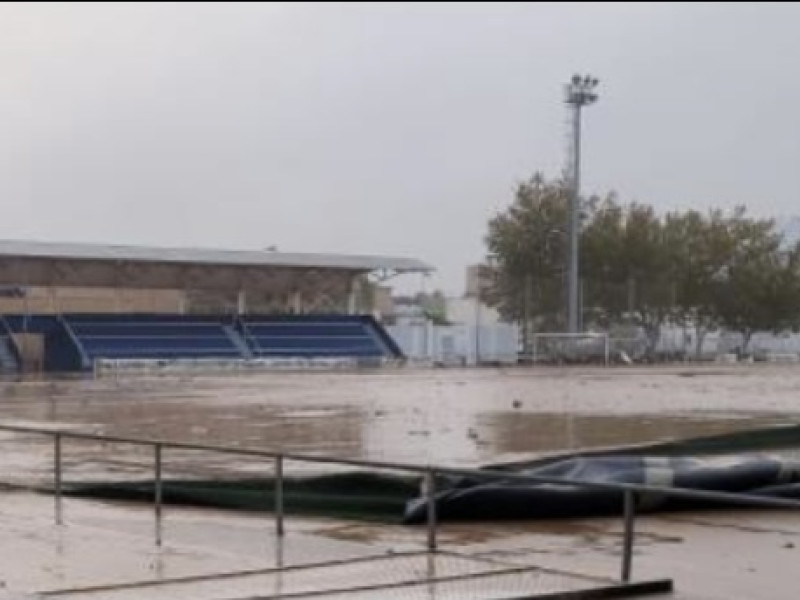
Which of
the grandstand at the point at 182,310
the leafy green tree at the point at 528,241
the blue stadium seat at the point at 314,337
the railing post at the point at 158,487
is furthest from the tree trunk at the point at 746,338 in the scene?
the railing post at the point at 158,487

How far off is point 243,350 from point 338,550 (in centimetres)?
6168

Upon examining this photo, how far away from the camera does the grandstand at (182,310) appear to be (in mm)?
67688

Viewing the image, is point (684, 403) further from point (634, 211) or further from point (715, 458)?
point (634, 211)

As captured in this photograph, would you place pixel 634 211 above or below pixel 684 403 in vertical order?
above

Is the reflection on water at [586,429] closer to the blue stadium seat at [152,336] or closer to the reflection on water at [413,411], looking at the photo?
the reflection on water at [413,411]

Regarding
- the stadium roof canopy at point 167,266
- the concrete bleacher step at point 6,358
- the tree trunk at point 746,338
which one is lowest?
the concrete bleacher step at point 6,358

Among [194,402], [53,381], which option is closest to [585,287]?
[53,381]

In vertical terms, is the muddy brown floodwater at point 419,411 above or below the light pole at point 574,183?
below

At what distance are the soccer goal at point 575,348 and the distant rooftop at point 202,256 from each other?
9956 mm

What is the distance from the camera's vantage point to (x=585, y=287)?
79.5m

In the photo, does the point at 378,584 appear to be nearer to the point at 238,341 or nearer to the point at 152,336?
the point at 152,336

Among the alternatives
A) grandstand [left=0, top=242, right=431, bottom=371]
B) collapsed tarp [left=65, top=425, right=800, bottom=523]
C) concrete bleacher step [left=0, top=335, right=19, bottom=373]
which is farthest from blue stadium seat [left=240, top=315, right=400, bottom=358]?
collapsed tarp [left=65, top=425, right=800, bottom=523]

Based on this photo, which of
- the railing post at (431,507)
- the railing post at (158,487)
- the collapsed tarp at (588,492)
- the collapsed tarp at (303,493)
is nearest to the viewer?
the railing post at (431,507)

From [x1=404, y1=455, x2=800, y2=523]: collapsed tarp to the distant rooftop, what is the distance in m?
57.0
